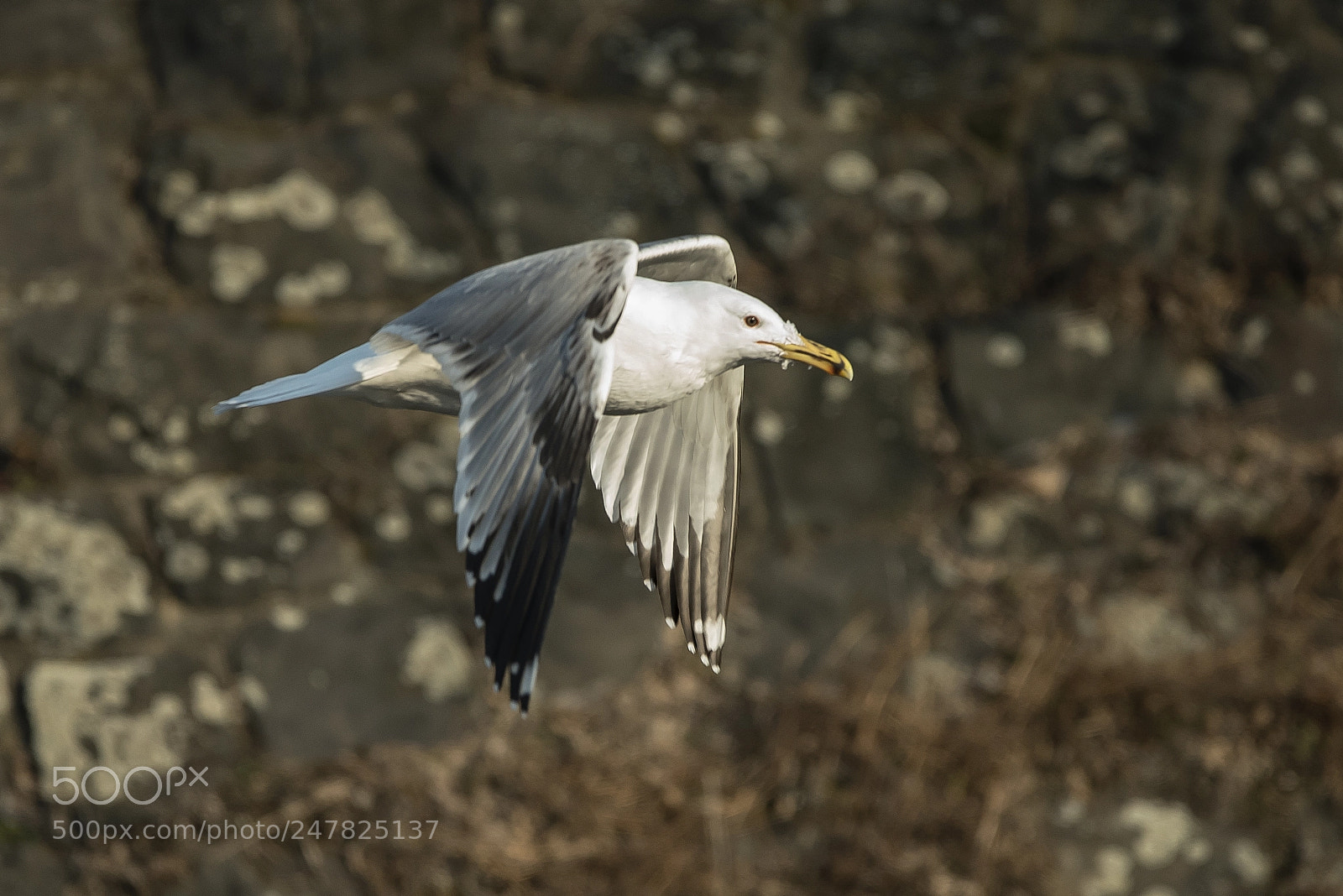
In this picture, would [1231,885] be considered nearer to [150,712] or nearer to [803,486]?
[803,486]

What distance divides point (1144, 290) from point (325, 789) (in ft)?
6.16

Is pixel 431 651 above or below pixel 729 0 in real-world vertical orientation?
below

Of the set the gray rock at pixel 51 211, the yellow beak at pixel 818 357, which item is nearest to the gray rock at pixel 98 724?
the gray rock at pixel 51 211

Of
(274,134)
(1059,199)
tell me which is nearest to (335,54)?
(274,134)

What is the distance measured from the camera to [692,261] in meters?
1.88

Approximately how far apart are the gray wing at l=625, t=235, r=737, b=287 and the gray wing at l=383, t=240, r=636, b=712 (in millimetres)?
226

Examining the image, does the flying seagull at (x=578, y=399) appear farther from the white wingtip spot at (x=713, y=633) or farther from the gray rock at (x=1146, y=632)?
the gray rock at (x=1146, y=632)

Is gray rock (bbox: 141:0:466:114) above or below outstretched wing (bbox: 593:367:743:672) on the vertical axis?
above

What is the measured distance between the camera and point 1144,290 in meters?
2.78

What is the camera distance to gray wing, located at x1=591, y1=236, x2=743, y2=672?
6.16ft

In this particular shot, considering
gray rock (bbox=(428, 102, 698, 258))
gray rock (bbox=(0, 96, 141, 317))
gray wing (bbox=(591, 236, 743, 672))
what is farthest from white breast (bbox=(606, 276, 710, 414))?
gray rock (bbox=(0, 96, 141, 317))

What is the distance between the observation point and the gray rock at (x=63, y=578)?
2.48 meters

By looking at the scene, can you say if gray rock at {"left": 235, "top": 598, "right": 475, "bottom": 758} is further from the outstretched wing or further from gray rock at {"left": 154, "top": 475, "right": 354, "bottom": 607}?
the outstretched wing

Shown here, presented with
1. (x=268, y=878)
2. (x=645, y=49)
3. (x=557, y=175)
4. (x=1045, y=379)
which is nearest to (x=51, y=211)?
(x=557, y=175)
